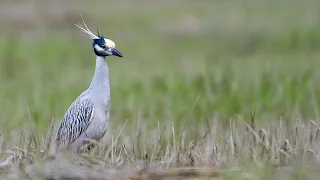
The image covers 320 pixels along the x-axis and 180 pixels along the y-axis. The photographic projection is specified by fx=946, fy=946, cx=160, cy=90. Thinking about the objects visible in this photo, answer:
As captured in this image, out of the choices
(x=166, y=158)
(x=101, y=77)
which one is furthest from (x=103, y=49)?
(x=166, y=158)

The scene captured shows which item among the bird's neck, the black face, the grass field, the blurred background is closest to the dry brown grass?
the grass field

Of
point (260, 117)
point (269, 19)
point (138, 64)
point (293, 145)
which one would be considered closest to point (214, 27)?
point (269, 19)

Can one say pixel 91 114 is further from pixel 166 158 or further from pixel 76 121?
pixel 166 158

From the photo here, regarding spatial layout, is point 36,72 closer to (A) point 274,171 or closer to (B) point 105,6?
(A) point 274,171

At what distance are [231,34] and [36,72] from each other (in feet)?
13.9

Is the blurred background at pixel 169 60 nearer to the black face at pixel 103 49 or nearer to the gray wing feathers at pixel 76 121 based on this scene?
the gray wing feathers at pixel 76 121

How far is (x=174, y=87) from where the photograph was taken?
797 cm

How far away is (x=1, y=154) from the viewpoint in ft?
14.1

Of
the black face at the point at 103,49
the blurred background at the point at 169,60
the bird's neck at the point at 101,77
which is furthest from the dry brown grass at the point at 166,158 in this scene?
the blurred background at the point at 169,60

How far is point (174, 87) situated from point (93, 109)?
3.36 metres

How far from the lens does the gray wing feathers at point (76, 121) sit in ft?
→ 15.3

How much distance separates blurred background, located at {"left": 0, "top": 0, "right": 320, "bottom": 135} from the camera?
7305mm

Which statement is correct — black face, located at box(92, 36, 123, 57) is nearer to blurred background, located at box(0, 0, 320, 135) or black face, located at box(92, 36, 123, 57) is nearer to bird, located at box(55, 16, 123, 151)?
bird, located at box(55, 16, 123, 151)

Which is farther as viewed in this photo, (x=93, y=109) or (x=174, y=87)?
(x=174, y=87)
